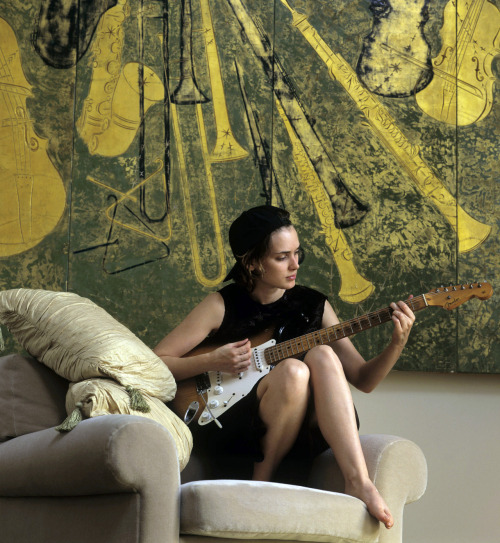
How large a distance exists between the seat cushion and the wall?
1220 mm

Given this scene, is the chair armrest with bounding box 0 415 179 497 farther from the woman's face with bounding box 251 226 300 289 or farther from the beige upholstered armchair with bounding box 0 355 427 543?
the woman's face with bounding box 251 226 300 289

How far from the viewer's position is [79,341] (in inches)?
74.7

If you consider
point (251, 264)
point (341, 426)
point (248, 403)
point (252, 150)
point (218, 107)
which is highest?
point (218, 107)

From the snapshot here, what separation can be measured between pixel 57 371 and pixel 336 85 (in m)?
1.74

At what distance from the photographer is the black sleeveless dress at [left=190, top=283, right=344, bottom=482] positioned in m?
2.10

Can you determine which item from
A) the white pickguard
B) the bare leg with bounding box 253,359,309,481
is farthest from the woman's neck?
the bare leg with bounding box 253,359,309,481

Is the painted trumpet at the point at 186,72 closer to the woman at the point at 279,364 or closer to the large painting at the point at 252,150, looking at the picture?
the large painting at the point at 252,150

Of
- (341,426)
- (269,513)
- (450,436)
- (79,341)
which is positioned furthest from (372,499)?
(450,436)

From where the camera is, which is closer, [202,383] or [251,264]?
[202,383]

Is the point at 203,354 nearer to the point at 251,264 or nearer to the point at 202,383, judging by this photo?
the point at 202,383

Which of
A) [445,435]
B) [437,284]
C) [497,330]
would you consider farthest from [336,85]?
[445,435]

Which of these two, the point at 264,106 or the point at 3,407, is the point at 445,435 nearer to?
the point at 264,106

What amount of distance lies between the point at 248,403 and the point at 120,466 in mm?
731

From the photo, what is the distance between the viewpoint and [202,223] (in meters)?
2.96
